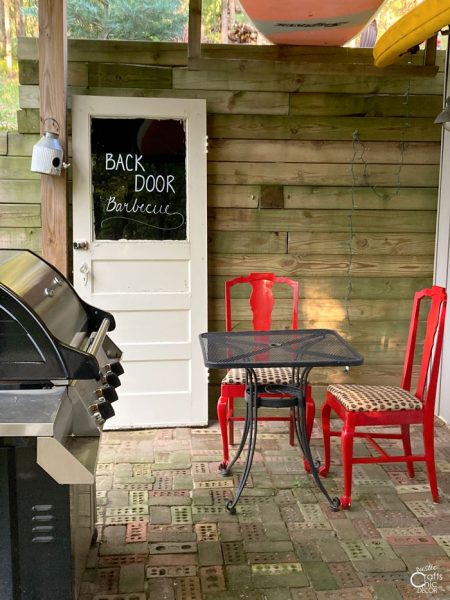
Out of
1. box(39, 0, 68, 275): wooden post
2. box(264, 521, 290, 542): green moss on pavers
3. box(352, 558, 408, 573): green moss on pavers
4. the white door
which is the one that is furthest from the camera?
the white door

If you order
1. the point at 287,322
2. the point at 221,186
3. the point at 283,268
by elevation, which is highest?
the point at 221,186

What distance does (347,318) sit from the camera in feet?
14.9

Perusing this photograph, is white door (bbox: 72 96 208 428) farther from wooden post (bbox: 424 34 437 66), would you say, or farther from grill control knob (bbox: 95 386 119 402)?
grill control knob (bbox: 95 386 119 402)

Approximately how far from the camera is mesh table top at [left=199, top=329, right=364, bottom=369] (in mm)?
2836

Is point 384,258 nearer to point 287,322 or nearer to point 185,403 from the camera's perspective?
point 287,322

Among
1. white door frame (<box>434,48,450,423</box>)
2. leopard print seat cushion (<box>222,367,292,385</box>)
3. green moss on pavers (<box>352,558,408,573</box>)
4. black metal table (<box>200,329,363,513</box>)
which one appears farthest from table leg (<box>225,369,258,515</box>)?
white door frame (<box>434,48,450,423</box>)

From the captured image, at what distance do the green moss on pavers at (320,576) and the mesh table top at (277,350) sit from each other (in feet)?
2.75

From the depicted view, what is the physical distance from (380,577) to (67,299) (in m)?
1.70

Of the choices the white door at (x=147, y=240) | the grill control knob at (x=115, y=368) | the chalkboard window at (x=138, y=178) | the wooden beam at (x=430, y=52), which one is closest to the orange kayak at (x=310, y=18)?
the wooden beam at (x=430, y=52)

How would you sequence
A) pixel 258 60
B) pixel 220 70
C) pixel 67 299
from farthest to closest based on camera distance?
pixel 220 70 < pixel 258 60 < pixel 67 299

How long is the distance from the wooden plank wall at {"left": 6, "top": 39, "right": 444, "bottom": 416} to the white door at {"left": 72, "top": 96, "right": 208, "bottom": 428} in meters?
0.19

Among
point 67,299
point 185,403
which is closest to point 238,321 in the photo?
point 185,403

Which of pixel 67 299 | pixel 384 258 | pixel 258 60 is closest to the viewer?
pixel 67 299

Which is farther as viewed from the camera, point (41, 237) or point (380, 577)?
point (41, 237)
